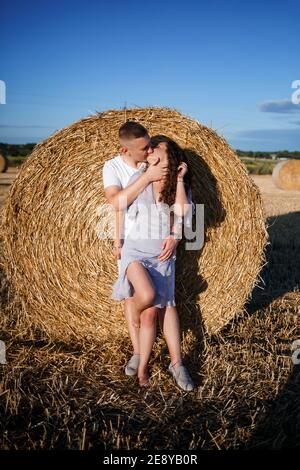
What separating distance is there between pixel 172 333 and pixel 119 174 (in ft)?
3.91

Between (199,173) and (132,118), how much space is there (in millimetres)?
715

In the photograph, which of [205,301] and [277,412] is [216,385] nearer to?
[277,412]

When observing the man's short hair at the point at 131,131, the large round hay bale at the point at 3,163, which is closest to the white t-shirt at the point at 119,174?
the man's short hair at the point at 131,131

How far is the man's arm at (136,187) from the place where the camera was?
3.21 m

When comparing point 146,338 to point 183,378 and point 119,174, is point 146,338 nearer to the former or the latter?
point 183,378

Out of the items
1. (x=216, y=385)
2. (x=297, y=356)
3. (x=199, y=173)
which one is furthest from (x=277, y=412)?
(x=199, y=173)

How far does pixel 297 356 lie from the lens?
3.62 m

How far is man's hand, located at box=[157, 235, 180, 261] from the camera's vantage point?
3.39m

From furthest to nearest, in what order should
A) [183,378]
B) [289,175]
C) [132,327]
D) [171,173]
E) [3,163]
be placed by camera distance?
1. [3,163]
2. [289,175]
3. [132,327]
4. [171,173]
5. [183,378]

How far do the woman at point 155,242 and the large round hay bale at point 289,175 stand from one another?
1399 cm

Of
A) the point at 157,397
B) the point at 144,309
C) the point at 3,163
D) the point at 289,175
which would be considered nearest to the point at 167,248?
the point at 144,309

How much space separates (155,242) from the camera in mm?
3367
